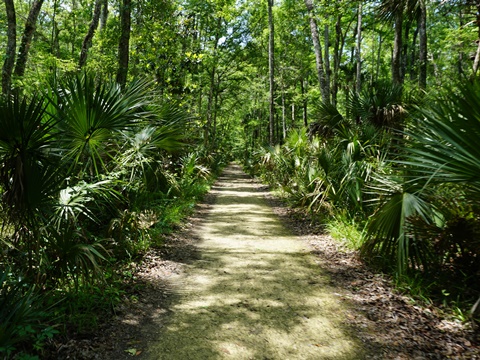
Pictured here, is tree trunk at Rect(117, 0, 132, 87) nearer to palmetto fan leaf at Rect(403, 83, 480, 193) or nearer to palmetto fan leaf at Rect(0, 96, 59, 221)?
palmetto fan leaf at Rect(0, 96, 59, 221)

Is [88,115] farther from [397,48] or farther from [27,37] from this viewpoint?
[27,37]

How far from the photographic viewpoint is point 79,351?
106 inches

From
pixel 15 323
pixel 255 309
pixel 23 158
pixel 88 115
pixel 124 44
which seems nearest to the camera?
pixel 15 323

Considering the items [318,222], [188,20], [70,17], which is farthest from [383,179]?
[70,17]

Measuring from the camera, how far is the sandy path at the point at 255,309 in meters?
2.87

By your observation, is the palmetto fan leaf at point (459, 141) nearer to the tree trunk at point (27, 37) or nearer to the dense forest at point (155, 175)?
the dense forest at point (155, 175)

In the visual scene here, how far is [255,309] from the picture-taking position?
11.8 ft

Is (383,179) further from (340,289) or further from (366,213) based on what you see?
(366,213)

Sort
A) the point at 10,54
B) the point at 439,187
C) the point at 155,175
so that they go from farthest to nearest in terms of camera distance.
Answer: the point at 10,54, the point at 155,175, the point at 439,187

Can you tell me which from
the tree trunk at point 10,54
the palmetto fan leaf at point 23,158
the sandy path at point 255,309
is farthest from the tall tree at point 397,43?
the tree trunk at point 10,54

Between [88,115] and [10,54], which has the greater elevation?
[10,54]

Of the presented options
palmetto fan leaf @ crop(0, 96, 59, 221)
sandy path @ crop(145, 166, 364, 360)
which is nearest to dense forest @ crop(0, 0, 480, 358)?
palmetto fan leaf @ crop(0, 96, 59, 221)

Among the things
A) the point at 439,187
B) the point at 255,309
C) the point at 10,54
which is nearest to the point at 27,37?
the point at 10,54

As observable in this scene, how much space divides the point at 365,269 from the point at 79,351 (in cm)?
379
